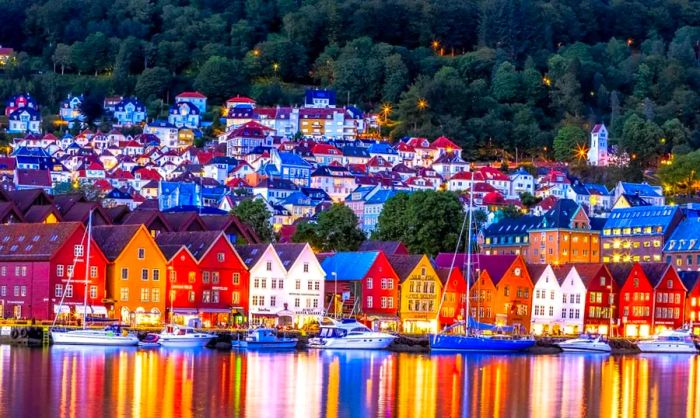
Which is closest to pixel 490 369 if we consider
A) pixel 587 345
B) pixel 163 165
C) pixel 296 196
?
pixel 587 345

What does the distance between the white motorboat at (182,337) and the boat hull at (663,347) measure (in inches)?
1105

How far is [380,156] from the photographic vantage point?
620 ft

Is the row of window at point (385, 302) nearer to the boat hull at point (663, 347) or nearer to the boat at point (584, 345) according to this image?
the boat at point (584, 345)

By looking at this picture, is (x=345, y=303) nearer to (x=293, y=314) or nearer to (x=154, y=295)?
(x=293, y=314)

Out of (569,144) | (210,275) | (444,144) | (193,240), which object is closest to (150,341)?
(210,275)

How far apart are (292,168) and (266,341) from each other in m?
100

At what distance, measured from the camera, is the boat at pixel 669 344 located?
88875 mm

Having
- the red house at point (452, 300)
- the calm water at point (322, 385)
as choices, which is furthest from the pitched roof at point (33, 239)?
the red house at point (452, 300)

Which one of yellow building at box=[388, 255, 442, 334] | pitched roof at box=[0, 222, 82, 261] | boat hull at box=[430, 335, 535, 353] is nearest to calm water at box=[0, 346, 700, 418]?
boat hull at box=[430, 335, 535, 353]

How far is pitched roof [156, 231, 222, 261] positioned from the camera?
274 ft

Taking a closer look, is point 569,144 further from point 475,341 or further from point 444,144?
point 475,341

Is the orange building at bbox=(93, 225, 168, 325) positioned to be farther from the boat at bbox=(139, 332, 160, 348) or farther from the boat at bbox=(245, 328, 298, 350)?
the boat at bbox=(245, 328, 298, 350)

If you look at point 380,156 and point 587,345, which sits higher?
point 380,156

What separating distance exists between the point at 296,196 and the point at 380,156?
29.3 meters
